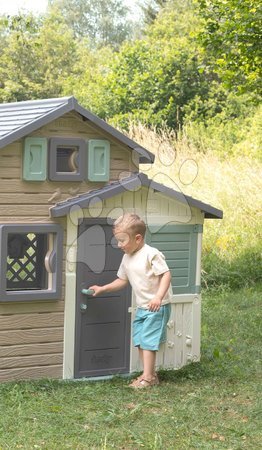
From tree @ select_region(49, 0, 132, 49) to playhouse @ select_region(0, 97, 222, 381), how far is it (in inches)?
2264

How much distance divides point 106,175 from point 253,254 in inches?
242

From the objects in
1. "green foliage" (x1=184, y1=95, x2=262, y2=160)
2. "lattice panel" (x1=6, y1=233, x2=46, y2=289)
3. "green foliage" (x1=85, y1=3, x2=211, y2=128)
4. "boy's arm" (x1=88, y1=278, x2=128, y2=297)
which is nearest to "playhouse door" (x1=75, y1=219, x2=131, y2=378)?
"boy's arm" (x1=88, y1=278, x2=128, y2=297)

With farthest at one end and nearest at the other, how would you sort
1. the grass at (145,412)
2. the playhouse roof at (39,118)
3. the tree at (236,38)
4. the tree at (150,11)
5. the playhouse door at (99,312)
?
the tree at (150,11) → the tree at (236,38) → the playhouse door at (99,312) → the playhouse roof at (39,118) → the grass at (145,412)

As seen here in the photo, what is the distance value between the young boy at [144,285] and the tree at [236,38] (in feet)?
18.1

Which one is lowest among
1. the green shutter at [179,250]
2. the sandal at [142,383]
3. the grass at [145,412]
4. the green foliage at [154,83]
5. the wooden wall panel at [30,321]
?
the grass at [145,412]

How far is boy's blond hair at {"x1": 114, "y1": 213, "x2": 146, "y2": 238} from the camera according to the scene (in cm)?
698

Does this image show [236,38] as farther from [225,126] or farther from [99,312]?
[225,126]

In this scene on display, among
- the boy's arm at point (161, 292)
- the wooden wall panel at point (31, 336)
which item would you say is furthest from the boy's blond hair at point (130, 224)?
the wooden wall panel at point (31, 336)

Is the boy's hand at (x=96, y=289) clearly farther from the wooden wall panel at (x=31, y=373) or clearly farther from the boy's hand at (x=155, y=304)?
the wooden wall panel at (x=31, y=373)

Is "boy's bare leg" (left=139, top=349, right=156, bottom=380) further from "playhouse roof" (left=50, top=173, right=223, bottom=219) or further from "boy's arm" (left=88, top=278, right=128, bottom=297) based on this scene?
"playhouse roof" (left=50, top=173, right=223, bottom=219)

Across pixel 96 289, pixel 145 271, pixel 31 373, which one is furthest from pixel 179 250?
pixel 31 373

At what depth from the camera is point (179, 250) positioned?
7625 mm

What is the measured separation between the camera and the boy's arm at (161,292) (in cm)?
695

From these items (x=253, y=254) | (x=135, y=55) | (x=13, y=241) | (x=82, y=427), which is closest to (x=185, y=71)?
(x=135, y=55)
